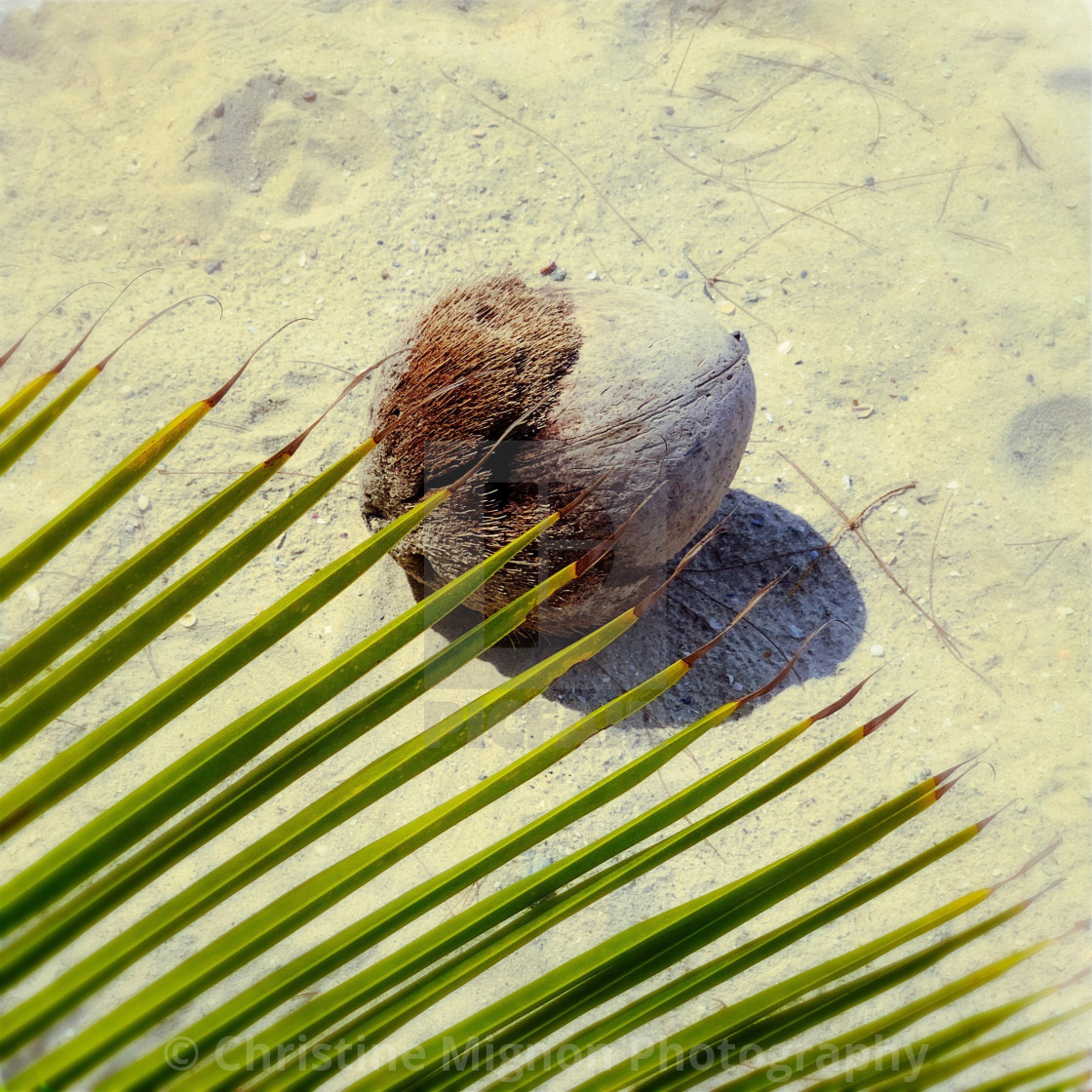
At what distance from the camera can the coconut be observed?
2.05m

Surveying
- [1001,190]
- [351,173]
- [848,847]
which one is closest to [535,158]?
[351,173]

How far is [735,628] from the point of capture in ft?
8.99

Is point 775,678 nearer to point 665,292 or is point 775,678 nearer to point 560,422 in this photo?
point 560,422

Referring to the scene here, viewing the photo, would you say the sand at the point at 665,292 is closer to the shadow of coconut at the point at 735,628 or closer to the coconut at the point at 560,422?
the shadow of coconut at the point at 735,628

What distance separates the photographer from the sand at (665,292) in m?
2.47

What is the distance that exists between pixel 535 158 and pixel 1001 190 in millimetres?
2189

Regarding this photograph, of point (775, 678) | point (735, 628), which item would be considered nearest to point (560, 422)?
point (775, 678)

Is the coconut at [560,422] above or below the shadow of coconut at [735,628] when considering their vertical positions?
above

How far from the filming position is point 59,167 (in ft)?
12.2

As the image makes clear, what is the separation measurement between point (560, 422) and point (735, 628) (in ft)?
3.59

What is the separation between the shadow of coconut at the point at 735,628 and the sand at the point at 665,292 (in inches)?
0.6

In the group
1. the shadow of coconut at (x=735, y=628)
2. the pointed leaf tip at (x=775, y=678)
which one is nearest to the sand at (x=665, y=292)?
the shadow of coconut at (x=735, y=628)

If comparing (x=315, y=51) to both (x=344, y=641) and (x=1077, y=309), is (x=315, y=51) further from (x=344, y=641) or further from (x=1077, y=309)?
(x=1077, y=309)

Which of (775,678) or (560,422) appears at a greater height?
(560,422)
